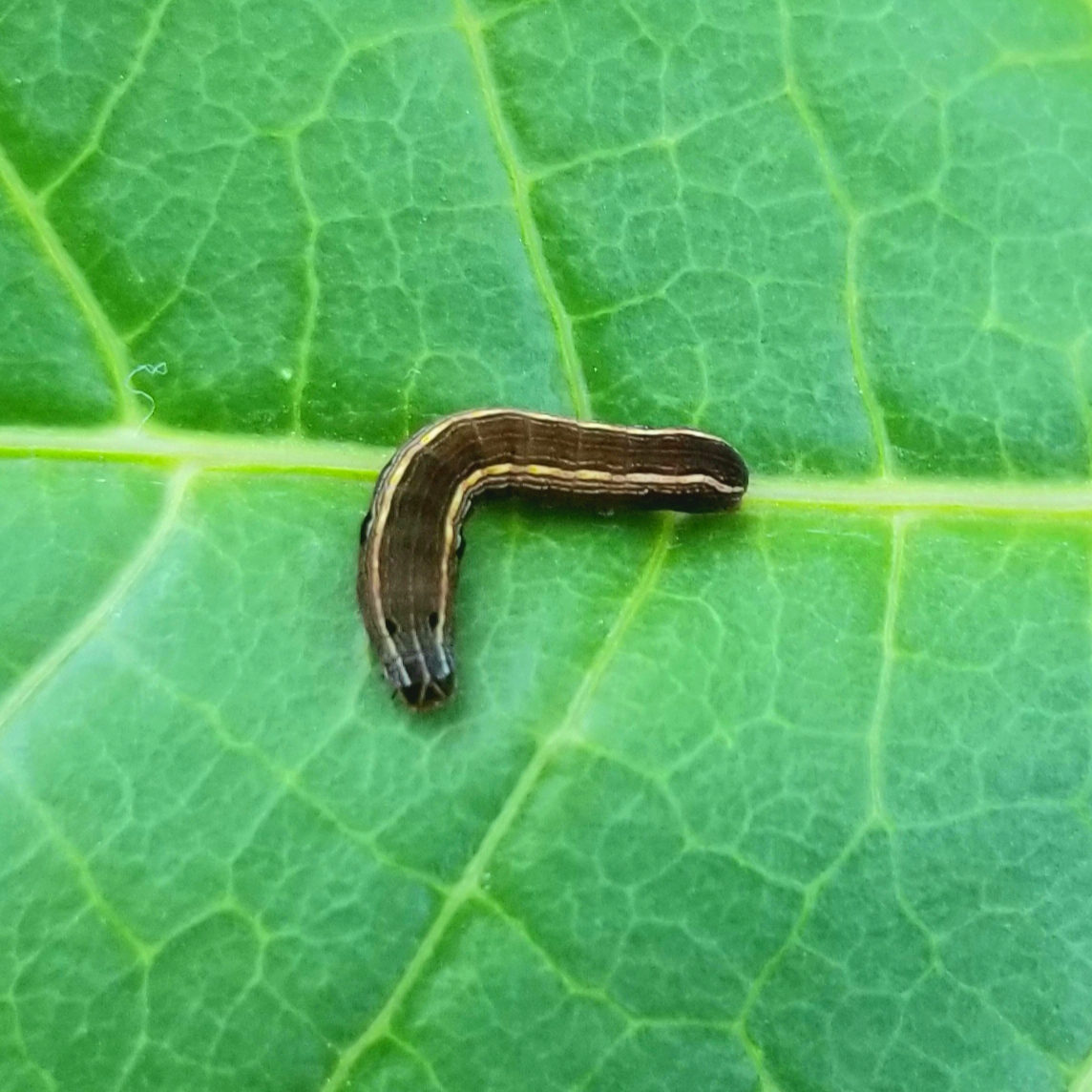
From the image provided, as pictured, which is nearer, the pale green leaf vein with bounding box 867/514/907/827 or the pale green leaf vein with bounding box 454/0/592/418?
the pale green leaf vein with bounding box 867/514/907/827

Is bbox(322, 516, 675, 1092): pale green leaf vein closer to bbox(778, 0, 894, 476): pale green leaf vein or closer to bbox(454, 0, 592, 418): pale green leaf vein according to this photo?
bbox(454, 0, 592, 418): pale green leaf vein

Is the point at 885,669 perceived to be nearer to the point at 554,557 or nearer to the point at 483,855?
the point at 554,557

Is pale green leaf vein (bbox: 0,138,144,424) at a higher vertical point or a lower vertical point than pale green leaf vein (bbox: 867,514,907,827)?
higher

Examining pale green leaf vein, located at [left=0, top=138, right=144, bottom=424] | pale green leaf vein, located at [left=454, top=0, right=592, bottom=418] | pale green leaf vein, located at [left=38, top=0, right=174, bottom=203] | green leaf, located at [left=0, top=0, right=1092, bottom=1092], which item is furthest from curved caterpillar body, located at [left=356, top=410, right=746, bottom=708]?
pale green leaf vein, located at [left=38, top=0, right=174, bottom=203]

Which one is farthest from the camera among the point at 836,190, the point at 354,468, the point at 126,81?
the point at 836,190

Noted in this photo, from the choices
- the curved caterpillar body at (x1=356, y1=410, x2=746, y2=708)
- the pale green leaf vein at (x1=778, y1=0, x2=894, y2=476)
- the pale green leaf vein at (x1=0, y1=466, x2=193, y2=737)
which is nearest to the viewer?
the pale green leaf vein at (x1=0, y1=466, x2=193, y2=737)

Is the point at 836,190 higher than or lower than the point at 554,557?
higher

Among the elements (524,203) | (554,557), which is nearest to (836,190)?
(524,203)
